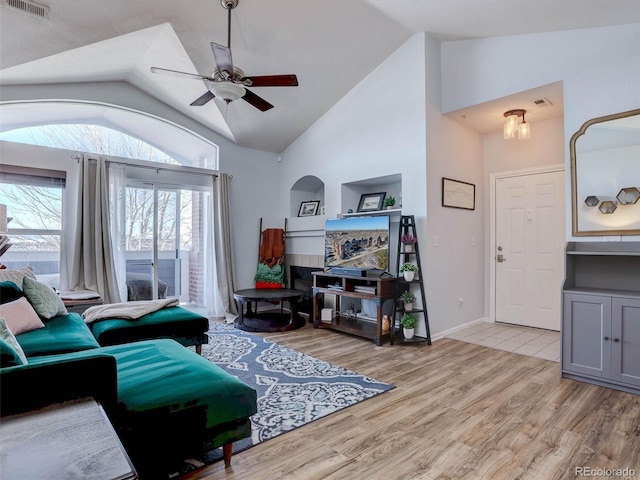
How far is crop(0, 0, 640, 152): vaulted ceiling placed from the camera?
309 cm

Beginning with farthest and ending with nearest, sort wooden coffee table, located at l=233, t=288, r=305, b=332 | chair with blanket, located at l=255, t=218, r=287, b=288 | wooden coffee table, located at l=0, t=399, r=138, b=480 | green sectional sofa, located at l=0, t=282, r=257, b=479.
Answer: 1. chair with blanket, located at l=255, t=218, r=287, b=288
2. wooden coffee table, located at l=233, t=288, r=305, b=332
3. green sectional sofa, located at l=0, t=282, r=257, b=479
4. wooden coffee table, located at l=0, t=399, r=138, b=480

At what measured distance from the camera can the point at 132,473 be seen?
0.84 meters

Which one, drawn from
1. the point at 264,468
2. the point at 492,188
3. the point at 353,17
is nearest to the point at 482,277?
the point at 492,188

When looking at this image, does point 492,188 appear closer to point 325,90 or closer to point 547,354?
point 547,354

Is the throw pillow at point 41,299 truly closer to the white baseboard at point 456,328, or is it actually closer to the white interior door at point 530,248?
the white baseboard at point 456,328

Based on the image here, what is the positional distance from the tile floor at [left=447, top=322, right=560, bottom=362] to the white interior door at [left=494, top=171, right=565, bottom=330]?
22 centimetres

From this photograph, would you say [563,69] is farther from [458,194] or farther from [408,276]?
[408,276]

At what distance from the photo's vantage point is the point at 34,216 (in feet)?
Result: 13.8

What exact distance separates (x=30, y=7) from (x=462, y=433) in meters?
4.32

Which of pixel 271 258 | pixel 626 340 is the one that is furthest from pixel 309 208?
pixel 626 340

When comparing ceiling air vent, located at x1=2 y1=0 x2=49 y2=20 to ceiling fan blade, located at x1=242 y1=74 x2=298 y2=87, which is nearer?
ceiling air vent, located at x1=2 y1=0 x2=49 y2=20

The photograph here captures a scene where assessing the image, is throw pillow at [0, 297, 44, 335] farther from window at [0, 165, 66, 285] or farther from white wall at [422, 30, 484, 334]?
white wall at [422, 30, 484, 334]

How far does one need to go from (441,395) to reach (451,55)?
374cm

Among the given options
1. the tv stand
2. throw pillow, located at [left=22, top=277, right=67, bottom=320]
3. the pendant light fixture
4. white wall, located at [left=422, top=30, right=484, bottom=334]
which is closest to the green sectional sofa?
throw pillow, located at [left=22, top=277, right=67, bottom=320]
